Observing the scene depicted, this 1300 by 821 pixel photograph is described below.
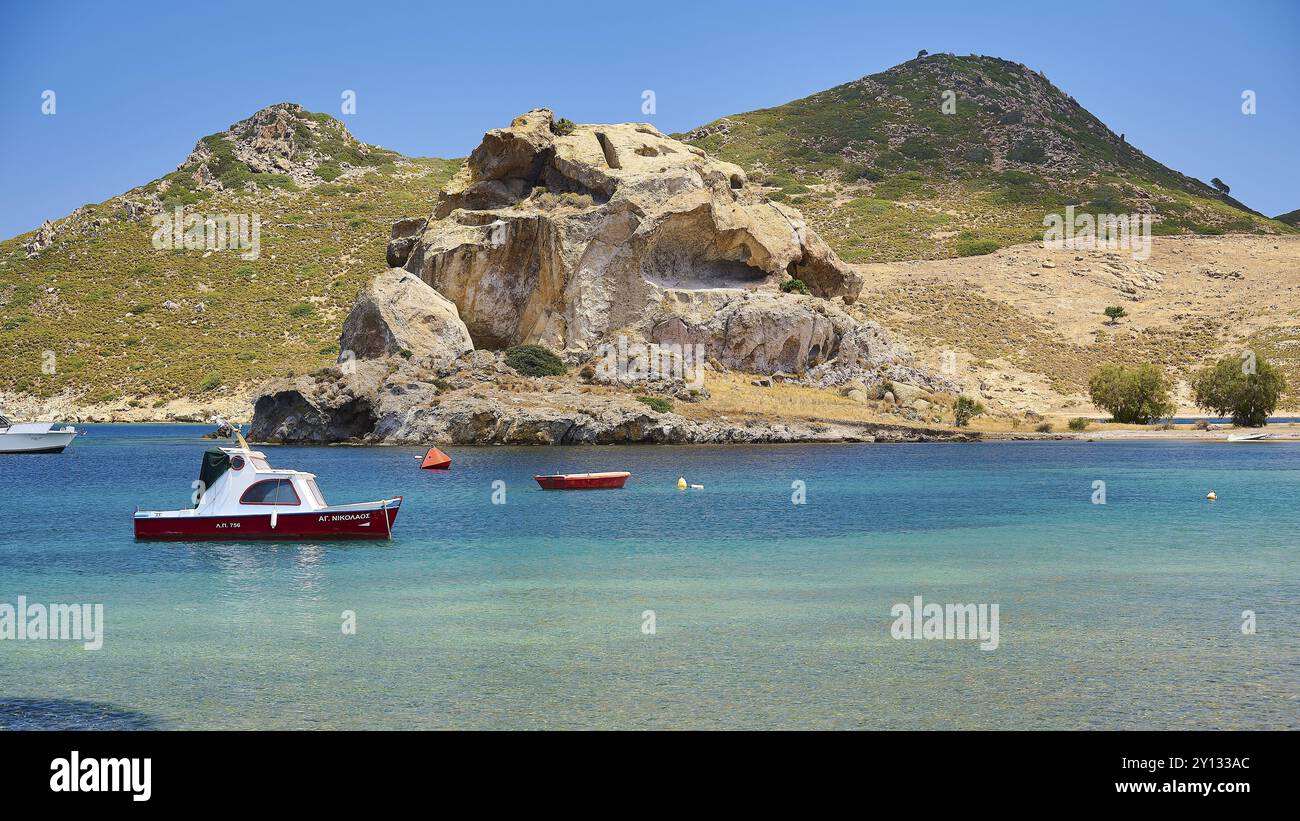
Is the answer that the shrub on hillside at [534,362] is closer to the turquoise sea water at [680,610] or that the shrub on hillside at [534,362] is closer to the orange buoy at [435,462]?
the orange buoy at [435,462]

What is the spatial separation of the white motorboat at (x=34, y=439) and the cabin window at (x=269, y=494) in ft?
128

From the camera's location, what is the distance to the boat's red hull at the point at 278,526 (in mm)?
24531

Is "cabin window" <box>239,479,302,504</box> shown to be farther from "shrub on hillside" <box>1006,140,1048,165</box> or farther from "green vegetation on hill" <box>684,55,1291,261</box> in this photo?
"shrub on hillside" <box>1006,140,1048,165</box>

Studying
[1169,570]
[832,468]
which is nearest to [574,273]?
[832,468]

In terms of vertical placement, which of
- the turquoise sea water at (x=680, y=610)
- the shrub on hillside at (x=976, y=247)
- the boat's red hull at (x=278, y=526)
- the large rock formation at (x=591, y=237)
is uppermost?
the shrub on hillside at (x=976, y=247)

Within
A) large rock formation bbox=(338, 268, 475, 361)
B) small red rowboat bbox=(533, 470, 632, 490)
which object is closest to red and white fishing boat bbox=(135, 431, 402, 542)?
small red rowboat bbox=(533, 470, 632, 490)

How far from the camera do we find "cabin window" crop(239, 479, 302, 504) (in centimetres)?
2478

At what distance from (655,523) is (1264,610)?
46.6 feet

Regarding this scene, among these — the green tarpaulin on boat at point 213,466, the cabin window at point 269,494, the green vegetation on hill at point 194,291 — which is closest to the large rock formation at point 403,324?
the green vegetation on hill at point 194,291

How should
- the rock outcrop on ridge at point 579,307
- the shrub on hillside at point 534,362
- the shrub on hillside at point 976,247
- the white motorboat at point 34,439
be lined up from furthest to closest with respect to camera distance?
the shrub on hillside at point 976,247
the shrub on hillside at point 534,362
the white motorboat at point 34,439
the rock outcrop on ridge at point 579,307

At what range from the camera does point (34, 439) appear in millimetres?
58562

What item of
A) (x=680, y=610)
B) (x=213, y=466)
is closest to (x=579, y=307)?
(x=213, y=466)

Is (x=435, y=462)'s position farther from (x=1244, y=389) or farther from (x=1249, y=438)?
(x=1244, y=389)
